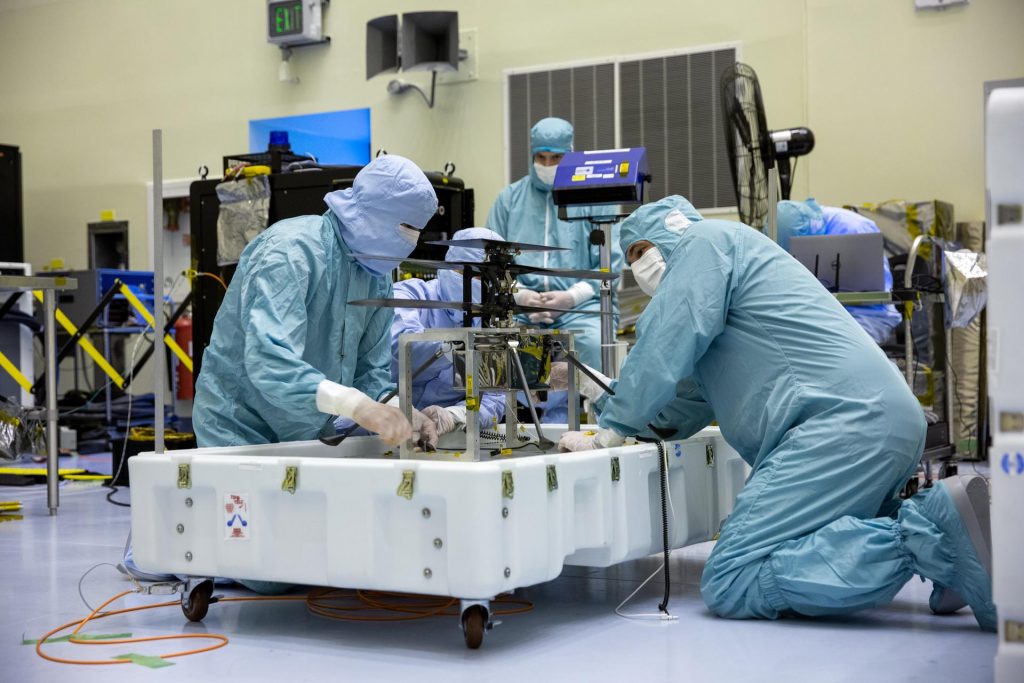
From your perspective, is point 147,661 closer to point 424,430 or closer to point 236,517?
point 236,517

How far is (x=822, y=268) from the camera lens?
4.91 m

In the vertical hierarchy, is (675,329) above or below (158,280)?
below

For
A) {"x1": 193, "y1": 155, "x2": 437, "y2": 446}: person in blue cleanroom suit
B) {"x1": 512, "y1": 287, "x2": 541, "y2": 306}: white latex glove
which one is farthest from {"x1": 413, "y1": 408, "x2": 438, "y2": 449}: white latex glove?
{"x1": 512, "y1": 287, "x2": 541, "y2": 306}: white latex glove

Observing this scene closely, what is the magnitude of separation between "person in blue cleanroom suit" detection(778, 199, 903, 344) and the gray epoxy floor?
189cm

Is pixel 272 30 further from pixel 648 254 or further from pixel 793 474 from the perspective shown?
pixel 793 474

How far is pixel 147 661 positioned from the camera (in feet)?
8.14

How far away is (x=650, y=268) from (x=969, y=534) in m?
1.07

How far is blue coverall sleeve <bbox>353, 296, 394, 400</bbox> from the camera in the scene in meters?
3.53

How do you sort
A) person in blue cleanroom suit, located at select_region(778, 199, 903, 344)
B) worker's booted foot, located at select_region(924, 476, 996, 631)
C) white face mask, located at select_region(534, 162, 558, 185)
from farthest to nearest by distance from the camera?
1. white face mask, located at select_region(534, 162, 558, 185)
2. person in blue cleanroom suit, located at select_region(778, 199, 903, 344)
3. worker's booted foot, located at select_region(924, 476, 996, 631)

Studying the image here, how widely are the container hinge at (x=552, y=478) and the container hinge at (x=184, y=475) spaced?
83 cm

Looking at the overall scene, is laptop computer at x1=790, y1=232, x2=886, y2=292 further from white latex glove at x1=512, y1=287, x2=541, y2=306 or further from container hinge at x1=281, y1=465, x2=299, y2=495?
container hinge at x1=281, y1=465, x2=299, y2=495

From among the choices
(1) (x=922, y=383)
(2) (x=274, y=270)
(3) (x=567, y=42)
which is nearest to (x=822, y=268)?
(1) (x=922, y=383)

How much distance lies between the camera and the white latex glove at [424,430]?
3.16m

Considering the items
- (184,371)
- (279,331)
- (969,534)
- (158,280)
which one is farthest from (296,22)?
(969,534)
